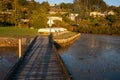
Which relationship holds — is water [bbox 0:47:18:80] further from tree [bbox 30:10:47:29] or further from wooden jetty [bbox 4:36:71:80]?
tree [bbox 30:10:47:29]

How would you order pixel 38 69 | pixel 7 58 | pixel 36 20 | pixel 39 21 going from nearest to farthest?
pixel 38 69, pixel 7 58, pixel 36 20, pixel 39 21

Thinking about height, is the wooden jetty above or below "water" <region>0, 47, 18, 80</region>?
above

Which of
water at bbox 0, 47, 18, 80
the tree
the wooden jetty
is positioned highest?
the tree

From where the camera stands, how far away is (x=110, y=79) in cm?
1967

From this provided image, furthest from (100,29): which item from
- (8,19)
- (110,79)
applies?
(110,79)

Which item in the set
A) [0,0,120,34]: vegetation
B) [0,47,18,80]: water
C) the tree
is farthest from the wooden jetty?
the tree

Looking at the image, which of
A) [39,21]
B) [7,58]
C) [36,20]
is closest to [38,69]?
[7,58]

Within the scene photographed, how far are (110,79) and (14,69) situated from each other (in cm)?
747

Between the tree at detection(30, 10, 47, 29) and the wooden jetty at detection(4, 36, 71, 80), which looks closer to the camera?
the wooden jetty at detection(4, 36, 71, 80)

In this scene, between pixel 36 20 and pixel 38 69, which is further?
pixel 36 20

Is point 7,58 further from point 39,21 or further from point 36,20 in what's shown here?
point 39,21

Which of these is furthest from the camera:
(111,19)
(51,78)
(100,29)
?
(111,19)

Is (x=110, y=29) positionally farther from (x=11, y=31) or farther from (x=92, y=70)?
(x=92, y=70)

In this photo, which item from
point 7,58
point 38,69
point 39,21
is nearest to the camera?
point 38,69
